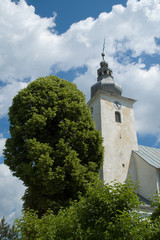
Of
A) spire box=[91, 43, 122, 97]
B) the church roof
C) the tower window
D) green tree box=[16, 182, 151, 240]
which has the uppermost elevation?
spire box=[91, 43, 122, 97]

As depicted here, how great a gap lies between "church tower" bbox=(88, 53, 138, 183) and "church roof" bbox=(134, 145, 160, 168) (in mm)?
1009

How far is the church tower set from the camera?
20.3 m

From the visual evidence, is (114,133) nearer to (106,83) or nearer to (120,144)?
(120,144)

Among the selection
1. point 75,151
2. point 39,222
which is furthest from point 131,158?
point 39,222

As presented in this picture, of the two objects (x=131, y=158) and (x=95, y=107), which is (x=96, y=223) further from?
(x=95, y=107)

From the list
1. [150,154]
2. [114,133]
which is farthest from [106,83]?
[150,154]

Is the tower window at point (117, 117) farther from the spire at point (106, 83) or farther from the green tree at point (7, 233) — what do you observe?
the green tree at point (7, 233)

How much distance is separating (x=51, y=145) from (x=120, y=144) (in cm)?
990

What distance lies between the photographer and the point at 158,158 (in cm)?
2291

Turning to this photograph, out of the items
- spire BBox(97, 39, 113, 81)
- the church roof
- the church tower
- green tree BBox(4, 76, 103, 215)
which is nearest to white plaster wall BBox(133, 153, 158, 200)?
the church roof

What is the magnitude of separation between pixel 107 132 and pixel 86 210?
14.8 metres

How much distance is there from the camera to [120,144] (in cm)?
2180

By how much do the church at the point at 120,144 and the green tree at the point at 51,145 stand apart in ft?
21.4

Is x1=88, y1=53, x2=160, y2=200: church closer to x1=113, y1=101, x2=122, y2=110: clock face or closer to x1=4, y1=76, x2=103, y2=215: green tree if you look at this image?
x1=113, y1=101, x2=122, y2=110: clock face
